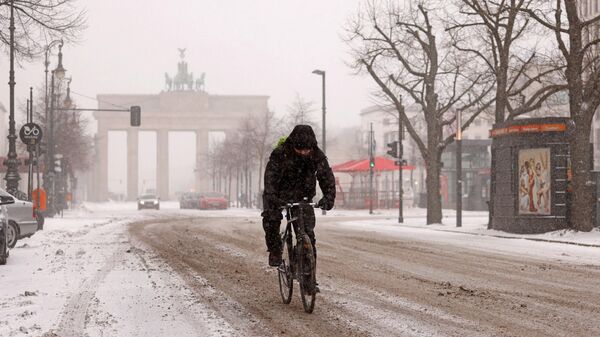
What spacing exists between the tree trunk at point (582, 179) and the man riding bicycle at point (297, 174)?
46.8 feet

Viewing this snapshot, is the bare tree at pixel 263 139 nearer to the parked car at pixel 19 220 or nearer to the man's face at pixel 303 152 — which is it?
the parked car at pixel 19 220

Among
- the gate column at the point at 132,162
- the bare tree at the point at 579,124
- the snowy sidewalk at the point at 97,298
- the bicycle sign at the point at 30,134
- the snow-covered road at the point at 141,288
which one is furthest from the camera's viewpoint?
the gate column at the point at 132,162

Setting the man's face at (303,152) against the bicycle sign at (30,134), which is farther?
the bicycle sign at (30,134)

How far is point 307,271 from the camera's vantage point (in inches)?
301

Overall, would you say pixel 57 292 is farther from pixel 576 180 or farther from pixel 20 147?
pixel 20 147

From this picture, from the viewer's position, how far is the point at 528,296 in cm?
906

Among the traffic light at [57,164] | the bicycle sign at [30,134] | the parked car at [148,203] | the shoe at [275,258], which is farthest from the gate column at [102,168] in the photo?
the shoe at [275,258]

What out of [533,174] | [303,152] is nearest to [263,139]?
[533,174]

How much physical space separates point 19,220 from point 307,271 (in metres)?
11.6

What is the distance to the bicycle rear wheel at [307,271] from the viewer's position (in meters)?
7.59

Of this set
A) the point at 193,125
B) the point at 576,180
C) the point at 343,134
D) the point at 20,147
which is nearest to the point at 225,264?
the point at 576,180

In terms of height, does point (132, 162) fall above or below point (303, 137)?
above

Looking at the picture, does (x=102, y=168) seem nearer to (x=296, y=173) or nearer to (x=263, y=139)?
(x=263, y=139)

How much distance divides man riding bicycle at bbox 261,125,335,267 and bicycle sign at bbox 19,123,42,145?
18428mm
